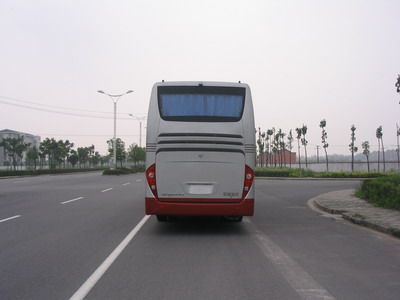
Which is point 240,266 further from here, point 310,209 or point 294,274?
point 310,209

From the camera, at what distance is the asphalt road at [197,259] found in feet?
19.6

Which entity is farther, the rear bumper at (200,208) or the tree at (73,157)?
the tree at (73,157)

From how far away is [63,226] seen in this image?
1165cm

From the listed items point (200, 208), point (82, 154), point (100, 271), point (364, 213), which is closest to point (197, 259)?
point (100, 271)

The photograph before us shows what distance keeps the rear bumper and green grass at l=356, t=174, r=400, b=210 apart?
6.25 m

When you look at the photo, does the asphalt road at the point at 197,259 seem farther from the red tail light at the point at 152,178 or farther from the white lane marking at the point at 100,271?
the red tail light at the point at 152,178

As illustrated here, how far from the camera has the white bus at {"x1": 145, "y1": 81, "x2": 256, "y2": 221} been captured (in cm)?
1023

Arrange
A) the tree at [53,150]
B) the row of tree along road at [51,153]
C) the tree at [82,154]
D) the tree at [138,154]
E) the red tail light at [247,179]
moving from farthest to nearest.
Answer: the tree at [82,154] < the tree at [138,154] < the tree at [53,150] < the row of tree along road at [51,153] < the red tail light at [247,179]

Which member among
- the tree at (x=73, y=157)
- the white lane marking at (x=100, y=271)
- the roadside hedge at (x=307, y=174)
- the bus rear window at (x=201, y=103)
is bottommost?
the white lane marking at (x=100, y=271)

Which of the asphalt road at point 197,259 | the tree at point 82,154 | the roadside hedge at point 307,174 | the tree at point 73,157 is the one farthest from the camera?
the tree at point 82,154

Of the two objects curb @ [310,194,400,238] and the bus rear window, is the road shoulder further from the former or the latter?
the bus rear window

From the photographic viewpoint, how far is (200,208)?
10172mm

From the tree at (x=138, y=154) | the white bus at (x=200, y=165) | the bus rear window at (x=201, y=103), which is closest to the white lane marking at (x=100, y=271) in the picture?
the white bus at (x=200, y=165)

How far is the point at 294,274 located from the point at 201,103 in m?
4.95
